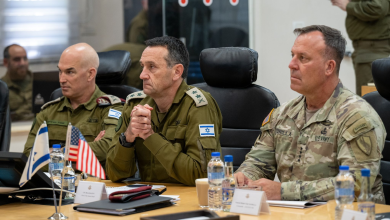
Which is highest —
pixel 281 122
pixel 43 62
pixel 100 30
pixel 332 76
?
pixel 100 30

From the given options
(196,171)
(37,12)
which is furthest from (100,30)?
(196,171)

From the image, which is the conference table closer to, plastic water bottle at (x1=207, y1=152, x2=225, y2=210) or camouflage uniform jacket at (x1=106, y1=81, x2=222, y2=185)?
plastic water bottle at (x1=207, y1=152, x2=225, y2=210)

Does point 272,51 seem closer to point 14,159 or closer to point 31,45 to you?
point 31,45

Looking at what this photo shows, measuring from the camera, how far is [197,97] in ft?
8.25

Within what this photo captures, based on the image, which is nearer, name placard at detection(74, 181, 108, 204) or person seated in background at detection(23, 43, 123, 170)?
name placard at detection(74, 181, 108, 204)

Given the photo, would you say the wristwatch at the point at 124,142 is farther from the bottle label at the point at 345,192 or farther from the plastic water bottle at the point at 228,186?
the bottle label at the point at 345,192

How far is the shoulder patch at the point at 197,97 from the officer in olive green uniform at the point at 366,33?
2444mm

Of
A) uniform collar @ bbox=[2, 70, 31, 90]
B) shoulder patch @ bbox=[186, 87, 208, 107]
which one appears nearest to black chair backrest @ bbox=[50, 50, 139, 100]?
shoulder patch @ bbox=[186, 87, 208, 107]

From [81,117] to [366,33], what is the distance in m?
2.67

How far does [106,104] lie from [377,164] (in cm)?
177

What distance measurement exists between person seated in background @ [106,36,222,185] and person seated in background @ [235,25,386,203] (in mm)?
251

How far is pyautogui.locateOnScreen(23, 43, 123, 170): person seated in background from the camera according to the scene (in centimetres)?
311

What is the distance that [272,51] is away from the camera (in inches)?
238

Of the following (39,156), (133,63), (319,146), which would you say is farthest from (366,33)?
(39,156)
